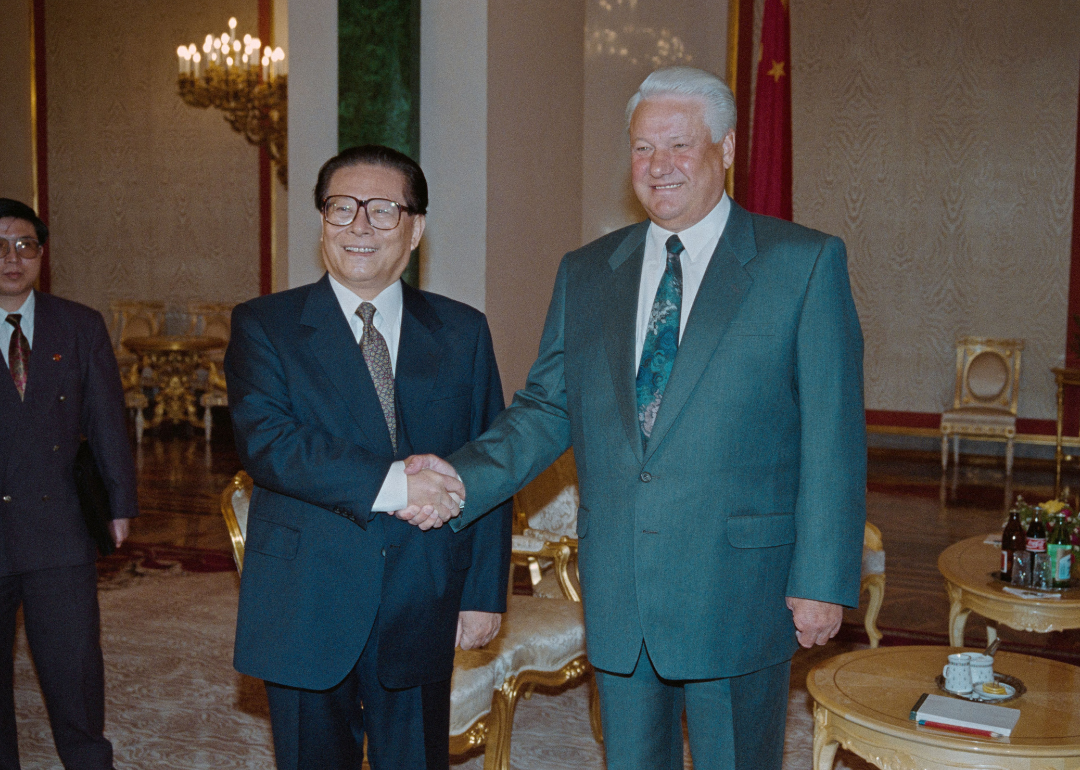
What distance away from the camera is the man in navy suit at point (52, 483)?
9.48 feet

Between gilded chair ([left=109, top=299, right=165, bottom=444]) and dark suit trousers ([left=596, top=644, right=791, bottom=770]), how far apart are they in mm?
9069

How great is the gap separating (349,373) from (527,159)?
Result: 239 cm

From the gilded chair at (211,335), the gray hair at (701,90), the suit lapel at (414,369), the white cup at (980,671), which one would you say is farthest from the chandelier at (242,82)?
the white cup at (980,671)

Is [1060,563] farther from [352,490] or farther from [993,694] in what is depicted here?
[352,490]

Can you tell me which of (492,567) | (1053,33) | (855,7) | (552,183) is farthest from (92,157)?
(492,567)

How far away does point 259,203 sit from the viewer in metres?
11.3

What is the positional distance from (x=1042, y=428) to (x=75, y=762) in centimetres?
859

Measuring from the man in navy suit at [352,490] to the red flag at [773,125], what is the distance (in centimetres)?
289

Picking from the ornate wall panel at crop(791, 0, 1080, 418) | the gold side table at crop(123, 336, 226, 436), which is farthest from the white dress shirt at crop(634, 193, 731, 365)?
the gold side table at crop(123, 336, 226, 436)

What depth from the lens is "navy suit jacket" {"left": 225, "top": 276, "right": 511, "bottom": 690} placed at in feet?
6.46

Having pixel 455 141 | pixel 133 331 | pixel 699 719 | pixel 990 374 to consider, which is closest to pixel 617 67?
pixel 455 141

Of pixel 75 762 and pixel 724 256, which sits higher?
pixel 724 256

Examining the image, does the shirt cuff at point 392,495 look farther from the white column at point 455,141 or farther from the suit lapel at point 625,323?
the white column at point 455,141

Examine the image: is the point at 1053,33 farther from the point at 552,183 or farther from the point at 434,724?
the point at 434,724
